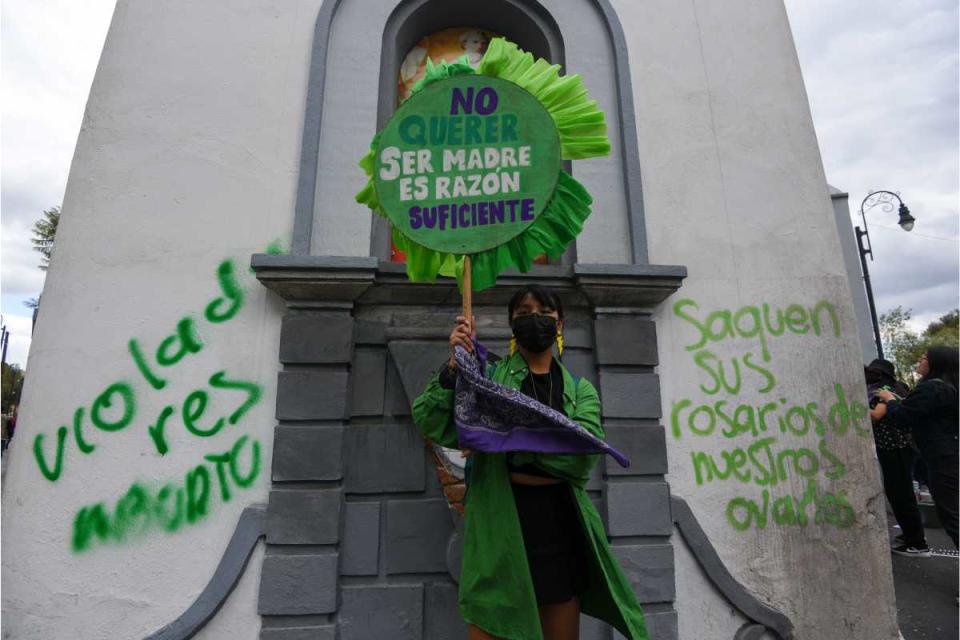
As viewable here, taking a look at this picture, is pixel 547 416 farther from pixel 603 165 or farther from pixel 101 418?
pixel 101 418

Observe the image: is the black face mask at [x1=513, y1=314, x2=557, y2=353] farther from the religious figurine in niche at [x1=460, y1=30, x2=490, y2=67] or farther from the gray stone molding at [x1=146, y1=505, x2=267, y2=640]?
the religious figurine in niche at [x1=460, y1=30, x2=490, y2=67]

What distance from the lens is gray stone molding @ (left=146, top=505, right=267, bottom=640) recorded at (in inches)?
124

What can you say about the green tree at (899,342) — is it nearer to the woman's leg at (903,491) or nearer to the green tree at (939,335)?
the green tree at (939,335)

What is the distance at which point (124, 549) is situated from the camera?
3.24 meters

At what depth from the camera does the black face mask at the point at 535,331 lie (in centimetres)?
249

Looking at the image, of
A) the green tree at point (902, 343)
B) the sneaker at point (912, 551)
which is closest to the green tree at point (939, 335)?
the green tree at point (902, 343)

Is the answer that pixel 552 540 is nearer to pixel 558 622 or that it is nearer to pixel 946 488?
pixel 558 622

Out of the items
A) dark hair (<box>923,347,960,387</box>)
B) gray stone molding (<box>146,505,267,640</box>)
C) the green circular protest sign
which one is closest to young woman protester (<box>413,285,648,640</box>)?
the green circular protest sign

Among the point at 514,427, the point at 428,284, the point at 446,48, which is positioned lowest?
the point at 514,427

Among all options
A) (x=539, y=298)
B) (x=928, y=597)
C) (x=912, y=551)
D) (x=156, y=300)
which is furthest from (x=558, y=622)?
(x=912, y=551)

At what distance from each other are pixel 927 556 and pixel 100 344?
7083mm

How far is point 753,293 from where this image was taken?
154 inches

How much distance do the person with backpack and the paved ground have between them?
194mm

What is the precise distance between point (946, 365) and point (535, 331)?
3898mm
